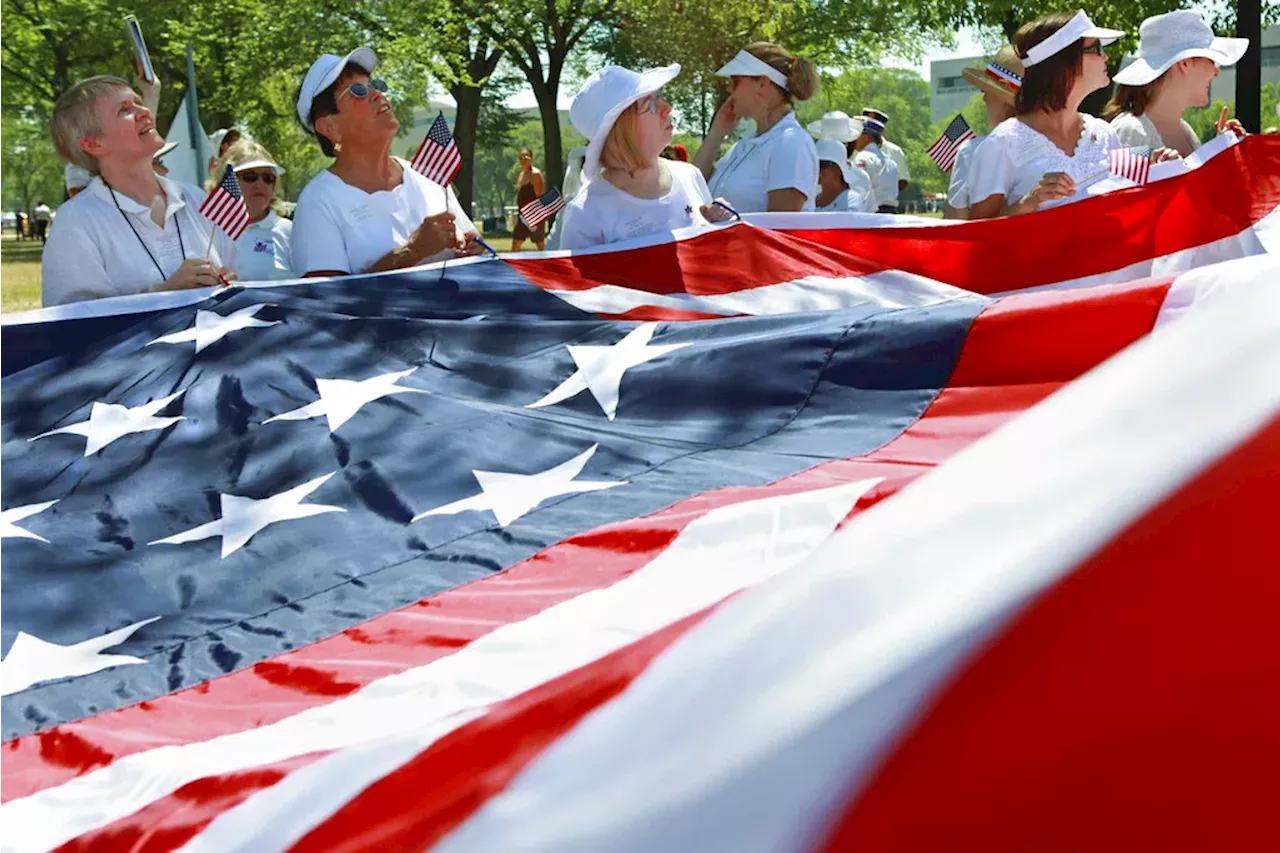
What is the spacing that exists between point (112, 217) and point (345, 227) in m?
0.68

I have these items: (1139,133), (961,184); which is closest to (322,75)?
(961,184)

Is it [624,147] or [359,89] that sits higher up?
[359,89]

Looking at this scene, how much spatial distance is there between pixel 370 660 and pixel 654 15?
2674 cm

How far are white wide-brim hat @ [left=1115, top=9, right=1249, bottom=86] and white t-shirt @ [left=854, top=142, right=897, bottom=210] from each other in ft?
16.0

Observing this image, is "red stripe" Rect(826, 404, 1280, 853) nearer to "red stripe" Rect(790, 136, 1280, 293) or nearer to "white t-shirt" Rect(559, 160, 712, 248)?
"red stripe" Rect(790, 136, 1280, 293)

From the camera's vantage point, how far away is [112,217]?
4.01 metres

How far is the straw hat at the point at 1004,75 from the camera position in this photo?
5.09 m

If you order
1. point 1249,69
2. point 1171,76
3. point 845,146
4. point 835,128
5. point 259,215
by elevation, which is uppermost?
point 1171,76

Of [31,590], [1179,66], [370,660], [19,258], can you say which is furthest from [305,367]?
[19,258]

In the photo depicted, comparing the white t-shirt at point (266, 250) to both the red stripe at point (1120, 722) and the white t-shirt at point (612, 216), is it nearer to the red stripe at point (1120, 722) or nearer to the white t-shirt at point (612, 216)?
the white t-shirt at point (612, 216)

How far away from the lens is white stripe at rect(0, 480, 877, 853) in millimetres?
1704

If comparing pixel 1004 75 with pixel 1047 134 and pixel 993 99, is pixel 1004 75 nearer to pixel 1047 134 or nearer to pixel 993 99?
pixel 993 99

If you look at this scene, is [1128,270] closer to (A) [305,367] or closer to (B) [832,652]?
(A) [305,367]

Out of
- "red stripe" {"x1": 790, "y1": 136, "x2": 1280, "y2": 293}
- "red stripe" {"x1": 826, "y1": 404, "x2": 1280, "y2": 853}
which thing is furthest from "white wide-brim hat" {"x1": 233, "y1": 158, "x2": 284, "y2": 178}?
"red stripe" {"x1": 826, "y1": 404, "x2": 1280, "y2": 853}
